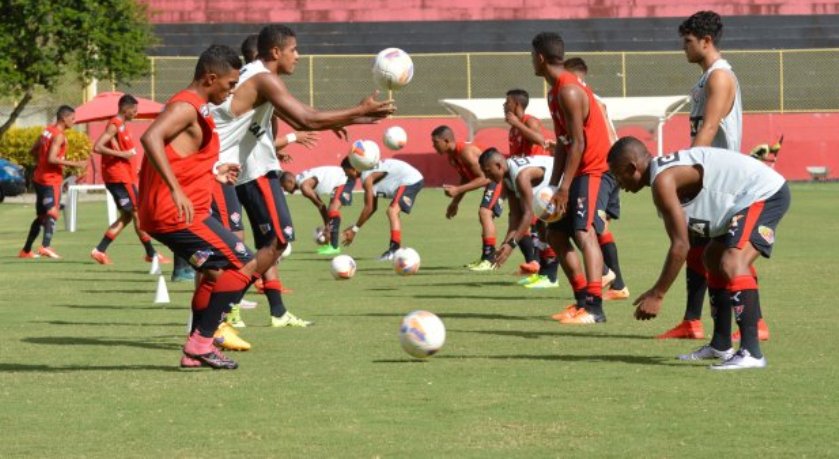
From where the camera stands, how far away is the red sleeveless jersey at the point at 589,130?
12625mm

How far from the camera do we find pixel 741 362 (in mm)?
9328

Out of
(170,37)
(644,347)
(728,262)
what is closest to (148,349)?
(644,347)

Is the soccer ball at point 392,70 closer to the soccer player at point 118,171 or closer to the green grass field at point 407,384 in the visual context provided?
the green grass field at point 407,384

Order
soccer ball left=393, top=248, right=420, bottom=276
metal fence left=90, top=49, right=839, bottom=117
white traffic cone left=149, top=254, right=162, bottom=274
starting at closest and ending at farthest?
soccer ball left=393, top=248, right=420, bottom=276 → white traffic cone left=149, top=254, right=162, bottom=274 → metal fence left=90, top=49, right=839, bottom=117

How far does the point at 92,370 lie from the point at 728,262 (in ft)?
12.9

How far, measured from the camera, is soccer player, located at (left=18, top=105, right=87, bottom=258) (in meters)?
22.2

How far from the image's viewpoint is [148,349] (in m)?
11.0

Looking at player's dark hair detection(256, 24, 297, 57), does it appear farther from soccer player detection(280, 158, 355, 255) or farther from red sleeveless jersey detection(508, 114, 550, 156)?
soccer player detection(280, 158, 355, 255)

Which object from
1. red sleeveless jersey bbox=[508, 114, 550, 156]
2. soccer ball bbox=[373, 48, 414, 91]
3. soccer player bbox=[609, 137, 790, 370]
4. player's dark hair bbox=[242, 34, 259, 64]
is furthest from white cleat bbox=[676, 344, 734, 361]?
red sleeveless jersey bbox=[508, 114, 550, 156]

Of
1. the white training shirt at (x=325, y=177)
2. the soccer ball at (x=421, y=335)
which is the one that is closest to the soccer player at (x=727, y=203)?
the soccer ball at (x=421, y=335)

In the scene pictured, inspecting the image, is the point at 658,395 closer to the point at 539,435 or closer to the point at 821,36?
the point at 539,435

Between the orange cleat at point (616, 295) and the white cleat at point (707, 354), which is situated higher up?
the white cleat at point (707, 354)

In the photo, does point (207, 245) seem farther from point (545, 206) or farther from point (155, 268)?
point (155, 268)

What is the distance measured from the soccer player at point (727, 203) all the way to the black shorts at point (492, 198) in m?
10.3
